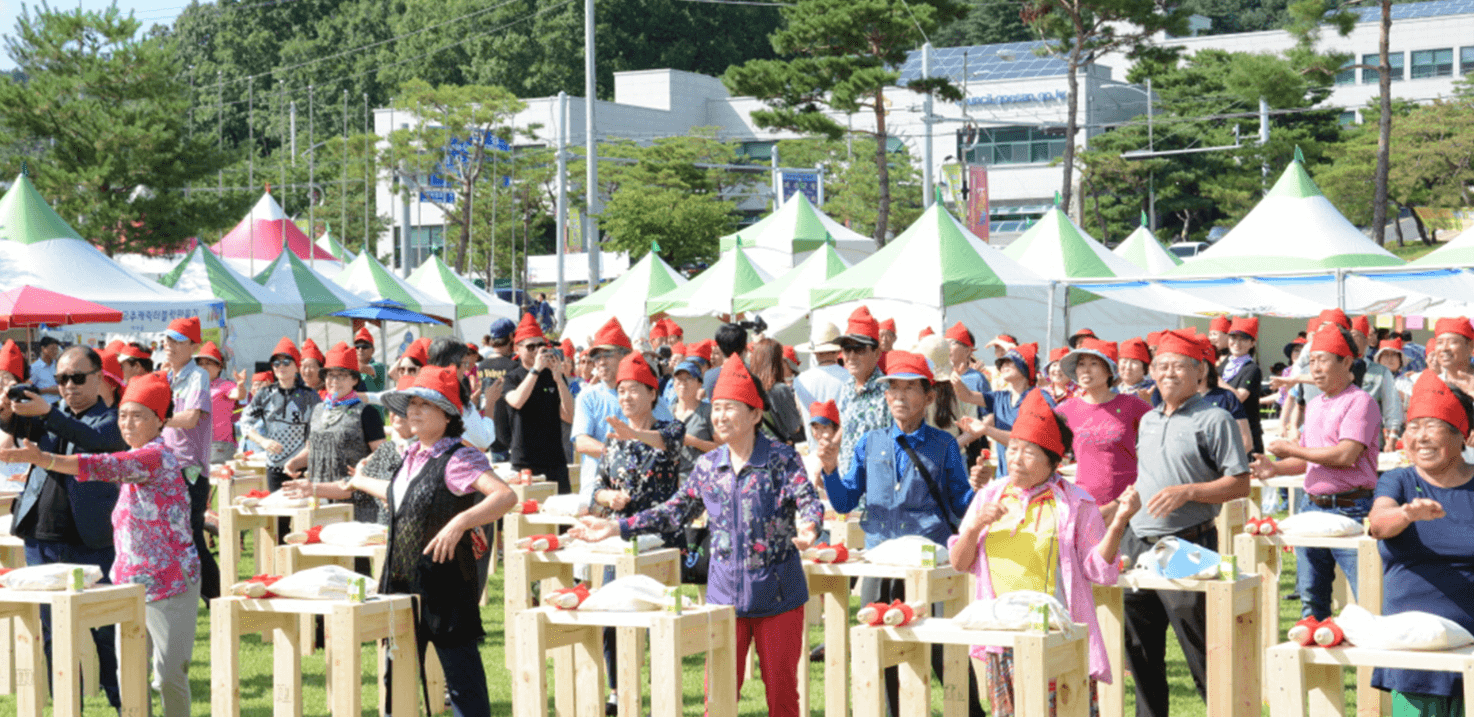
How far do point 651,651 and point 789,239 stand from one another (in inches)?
962

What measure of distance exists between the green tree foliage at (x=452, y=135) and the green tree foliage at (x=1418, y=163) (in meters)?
27.0

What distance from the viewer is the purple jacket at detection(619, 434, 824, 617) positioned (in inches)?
228

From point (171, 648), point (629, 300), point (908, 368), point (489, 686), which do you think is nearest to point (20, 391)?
point (171, 648)

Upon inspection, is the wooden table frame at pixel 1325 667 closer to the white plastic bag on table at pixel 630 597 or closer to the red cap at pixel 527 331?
the white plastic bag on table at pixel 630 597

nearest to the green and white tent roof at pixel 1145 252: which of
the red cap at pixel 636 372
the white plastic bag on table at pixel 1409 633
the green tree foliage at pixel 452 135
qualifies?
the red cap at pixel 636 372

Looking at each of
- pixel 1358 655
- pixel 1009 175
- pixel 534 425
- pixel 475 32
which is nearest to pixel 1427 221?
pixel 1009 175

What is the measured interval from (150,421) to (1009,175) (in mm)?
66300

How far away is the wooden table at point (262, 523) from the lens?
8.94 meters

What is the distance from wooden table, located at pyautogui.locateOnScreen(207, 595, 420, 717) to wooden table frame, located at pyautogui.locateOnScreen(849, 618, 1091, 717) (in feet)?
5.47

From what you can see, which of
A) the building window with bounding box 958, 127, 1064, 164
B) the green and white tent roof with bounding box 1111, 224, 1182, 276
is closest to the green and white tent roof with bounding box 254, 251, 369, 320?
the green and white tent roof with bounding box 1111, 224, 1182, 276

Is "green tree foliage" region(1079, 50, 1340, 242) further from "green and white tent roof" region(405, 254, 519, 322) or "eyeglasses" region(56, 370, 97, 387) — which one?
"eyeglasses" region(56, 370, 97, 387)

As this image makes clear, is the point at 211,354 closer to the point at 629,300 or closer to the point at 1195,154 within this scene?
the point at 629,300

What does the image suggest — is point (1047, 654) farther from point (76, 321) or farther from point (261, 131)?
point (261, 131)

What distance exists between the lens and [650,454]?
6.92 meters
